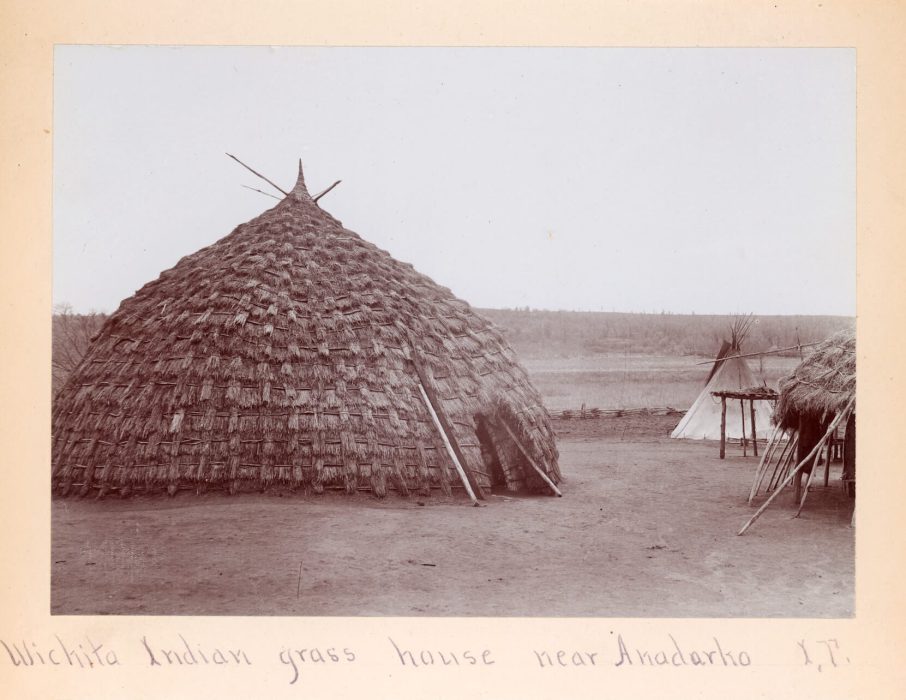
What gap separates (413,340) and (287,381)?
1.33 meters

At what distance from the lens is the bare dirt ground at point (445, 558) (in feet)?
19.9

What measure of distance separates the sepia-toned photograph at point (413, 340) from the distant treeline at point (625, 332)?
0.38ft

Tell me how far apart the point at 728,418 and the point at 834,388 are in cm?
531

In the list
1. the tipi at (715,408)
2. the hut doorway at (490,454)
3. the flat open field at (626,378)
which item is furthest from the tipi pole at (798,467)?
the tipi at (715,408)

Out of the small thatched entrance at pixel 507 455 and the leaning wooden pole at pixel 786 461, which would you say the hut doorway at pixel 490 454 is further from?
the leaning wooden pole at pixel 786 461

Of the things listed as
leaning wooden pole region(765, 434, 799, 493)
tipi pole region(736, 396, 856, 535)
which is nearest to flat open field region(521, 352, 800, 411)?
leaning wooden pole region(765, 434, 799, 493)

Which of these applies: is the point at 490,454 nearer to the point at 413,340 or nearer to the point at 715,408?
the point at 413,340

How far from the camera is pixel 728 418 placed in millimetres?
12453

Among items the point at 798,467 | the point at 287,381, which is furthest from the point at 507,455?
the point at 798,467

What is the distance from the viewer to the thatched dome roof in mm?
7602

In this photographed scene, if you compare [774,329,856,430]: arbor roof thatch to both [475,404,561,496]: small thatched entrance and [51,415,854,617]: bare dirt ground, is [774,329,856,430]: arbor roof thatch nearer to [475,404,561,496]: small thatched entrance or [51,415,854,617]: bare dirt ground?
[51,415,854,617]: bare dirt ground

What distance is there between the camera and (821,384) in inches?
295
